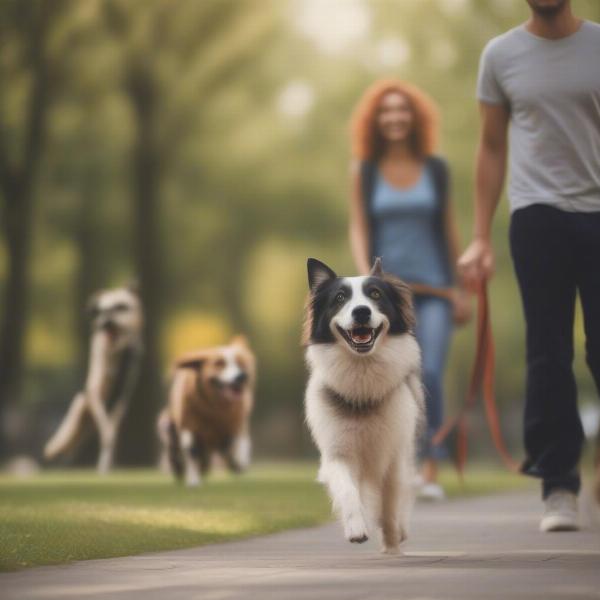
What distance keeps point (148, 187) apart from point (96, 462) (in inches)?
172

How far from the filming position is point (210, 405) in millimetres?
12906

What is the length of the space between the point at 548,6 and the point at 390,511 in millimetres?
2359

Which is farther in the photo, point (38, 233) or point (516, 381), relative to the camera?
point (516, 381)

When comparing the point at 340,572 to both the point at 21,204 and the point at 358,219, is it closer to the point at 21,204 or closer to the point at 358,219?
the point at 358,219

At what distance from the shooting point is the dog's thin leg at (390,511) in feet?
20.2

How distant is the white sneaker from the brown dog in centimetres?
606

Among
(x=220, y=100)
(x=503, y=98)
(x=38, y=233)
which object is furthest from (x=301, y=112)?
(x=503, y=98)

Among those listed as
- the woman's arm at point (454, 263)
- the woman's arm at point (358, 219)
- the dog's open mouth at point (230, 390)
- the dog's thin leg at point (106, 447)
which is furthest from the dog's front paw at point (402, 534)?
the dog's thin leg at point (106, 447)

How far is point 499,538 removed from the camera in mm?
6793

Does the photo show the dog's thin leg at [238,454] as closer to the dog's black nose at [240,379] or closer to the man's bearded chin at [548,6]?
the dog's black nose at [240,379]

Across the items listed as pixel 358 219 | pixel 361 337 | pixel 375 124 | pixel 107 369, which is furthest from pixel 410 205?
pixel 107 369

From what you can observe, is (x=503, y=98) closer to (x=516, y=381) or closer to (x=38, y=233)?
(x=38, y=233)

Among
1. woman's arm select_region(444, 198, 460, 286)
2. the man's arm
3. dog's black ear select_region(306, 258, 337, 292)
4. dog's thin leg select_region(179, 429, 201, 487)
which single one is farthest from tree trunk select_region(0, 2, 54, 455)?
dog's black ear select_region(306, 258, 337, 292)

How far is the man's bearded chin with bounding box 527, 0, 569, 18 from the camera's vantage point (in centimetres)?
675
